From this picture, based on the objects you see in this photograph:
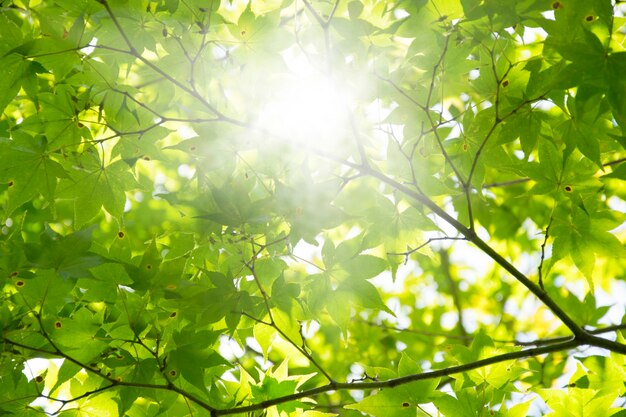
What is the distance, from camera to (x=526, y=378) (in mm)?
2947

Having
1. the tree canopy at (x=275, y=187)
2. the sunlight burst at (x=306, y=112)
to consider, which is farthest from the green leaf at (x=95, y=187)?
the sunlight burst at (x=306, y=112)

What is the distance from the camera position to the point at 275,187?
63.0 inches

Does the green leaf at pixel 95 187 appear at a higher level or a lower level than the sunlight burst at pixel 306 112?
lower

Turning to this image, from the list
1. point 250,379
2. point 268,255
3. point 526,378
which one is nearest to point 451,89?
point 268,255

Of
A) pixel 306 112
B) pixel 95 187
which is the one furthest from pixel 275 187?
pixel 95 187

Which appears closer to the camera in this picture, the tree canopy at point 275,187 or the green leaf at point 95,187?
the tree canopy at point 275,187

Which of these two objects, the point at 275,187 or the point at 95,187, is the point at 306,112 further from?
the point at 95,187

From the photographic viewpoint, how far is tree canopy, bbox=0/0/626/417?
1.50 metres

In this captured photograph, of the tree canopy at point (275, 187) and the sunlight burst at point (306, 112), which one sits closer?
the tree canopy at point (275, 187)

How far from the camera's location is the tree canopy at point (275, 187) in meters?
1.50

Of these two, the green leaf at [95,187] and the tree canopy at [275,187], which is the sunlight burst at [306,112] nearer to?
the tree canopy at [275,187]

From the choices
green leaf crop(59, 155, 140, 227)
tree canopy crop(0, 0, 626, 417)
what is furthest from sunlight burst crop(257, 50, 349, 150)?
green leaf crop(59, 155, 140, 227)

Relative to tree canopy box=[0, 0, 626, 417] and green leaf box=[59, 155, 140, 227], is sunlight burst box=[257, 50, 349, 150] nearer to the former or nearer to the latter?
tree canopy box=[0, 0, 626, 417]

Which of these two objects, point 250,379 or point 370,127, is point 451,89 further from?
point 250,379
